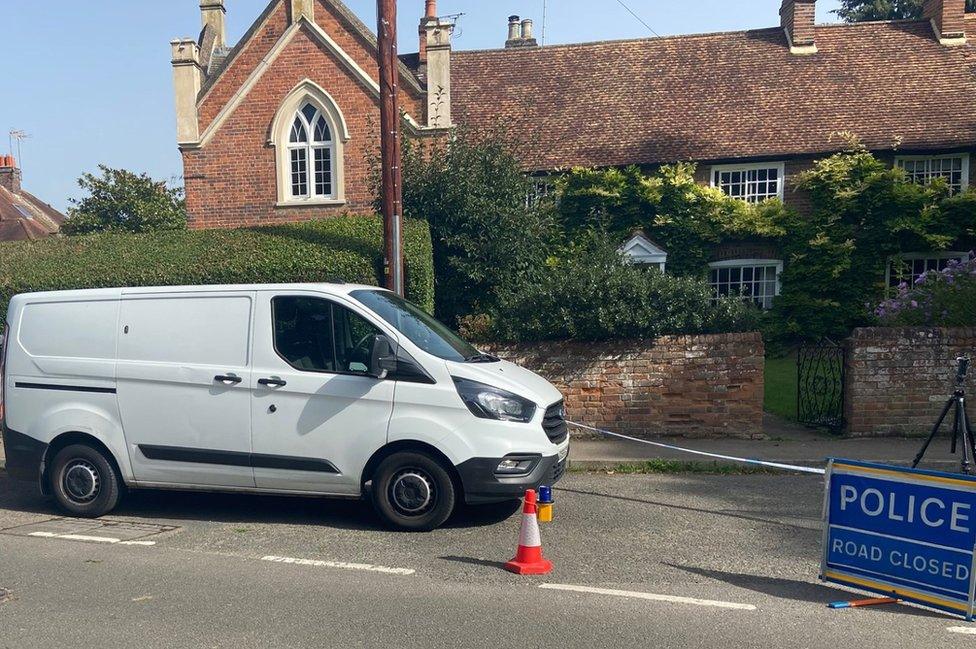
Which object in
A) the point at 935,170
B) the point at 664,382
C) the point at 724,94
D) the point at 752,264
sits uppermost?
the point at 724,94

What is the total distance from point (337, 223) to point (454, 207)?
2021 millimetres

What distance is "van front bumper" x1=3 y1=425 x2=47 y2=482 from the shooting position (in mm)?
7617

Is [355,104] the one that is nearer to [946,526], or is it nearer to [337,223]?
[337,223]

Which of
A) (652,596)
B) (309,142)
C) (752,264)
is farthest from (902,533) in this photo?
(309,142)

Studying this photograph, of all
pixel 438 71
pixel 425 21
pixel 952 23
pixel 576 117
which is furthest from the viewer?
pixel 952 23

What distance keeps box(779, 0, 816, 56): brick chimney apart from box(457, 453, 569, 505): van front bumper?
19186 mm

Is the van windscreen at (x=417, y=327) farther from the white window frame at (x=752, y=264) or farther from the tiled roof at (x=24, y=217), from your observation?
the tiled roof at (x=24, y=217)

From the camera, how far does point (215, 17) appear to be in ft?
77.4

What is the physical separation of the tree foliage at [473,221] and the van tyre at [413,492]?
719 cm

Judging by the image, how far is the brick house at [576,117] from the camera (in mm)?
19422

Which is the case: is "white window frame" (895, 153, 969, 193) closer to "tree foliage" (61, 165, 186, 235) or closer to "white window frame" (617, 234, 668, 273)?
"white window frame" (617, 234, 668, 273)

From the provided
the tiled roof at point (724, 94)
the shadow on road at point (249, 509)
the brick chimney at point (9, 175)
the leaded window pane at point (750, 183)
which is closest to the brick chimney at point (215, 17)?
the tiled roof at point (724, 94)

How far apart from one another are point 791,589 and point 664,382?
209 inches

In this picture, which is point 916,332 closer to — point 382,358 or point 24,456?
point 382,358
